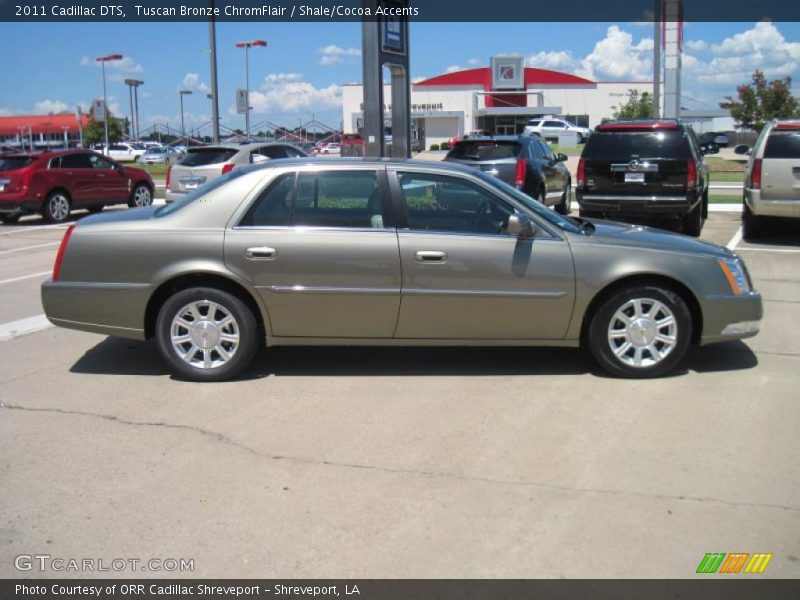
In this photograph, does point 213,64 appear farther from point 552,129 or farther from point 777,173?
point 552,129

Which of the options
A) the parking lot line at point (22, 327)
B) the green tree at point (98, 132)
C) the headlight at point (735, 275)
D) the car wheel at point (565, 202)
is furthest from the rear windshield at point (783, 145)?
the green tree at point (98, 132)

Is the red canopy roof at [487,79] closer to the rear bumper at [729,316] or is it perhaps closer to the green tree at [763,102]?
the green tree at [763,102]

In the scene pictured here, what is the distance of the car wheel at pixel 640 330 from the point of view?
5879mm

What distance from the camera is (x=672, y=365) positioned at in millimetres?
5945

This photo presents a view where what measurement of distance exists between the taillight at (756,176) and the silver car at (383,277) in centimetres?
659

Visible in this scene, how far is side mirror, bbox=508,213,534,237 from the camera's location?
5746 millimetres

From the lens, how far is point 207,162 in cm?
1555

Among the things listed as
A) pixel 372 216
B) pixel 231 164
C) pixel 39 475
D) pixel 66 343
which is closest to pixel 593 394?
pixel 372 216

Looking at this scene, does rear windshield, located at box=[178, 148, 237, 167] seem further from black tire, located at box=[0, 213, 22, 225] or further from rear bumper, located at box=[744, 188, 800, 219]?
rear bumper, located at box=[744, 188, 800, 219]

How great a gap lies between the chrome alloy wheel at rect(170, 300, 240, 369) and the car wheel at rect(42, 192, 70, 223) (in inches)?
504

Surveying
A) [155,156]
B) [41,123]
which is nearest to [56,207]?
[155,156]

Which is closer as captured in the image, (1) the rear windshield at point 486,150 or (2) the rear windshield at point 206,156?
(1) the rear windshield at point 486,150
